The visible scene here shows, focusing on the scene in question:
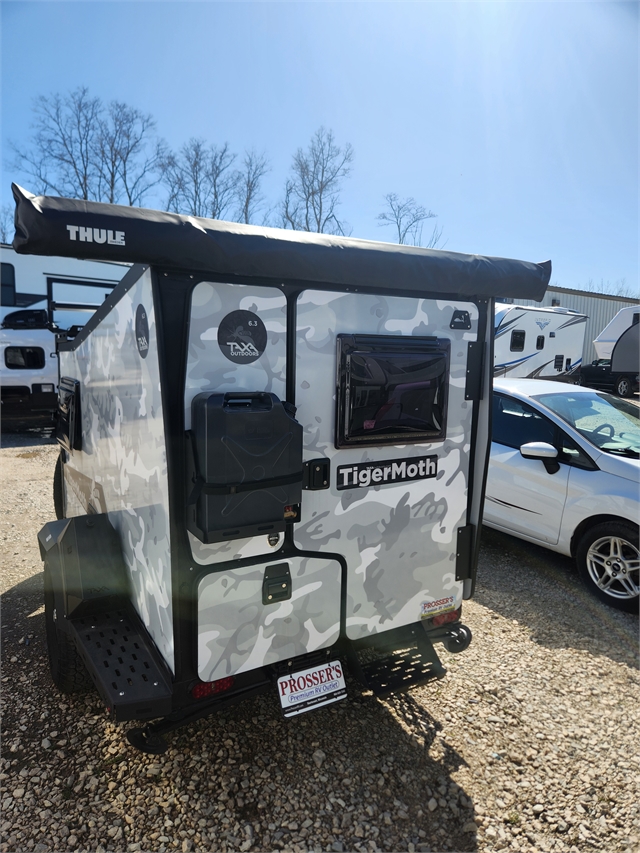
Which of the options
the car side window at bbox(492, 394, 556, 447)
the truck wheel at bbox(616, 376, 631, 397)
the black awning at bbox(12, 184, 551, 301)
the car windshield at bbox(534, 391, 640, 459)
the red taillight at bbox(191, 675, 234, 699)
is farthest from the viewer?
the truck wheel at bbox(616, 376, 631, 397)

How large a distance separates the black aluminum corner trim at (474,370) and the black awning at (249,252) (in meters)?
0.26

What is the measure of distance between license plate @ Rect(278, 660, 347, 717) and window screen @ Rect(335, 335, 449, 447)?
1061mm

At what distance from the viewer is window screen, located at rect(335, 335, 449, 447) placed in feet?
7.89

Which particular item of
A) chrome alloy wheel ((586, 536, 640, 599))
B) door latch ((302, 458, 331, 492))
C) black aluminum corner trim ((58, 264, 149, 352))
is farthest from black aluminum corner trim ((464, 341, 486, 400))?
chrome alloy wheel ((586, 536, 640, 599))

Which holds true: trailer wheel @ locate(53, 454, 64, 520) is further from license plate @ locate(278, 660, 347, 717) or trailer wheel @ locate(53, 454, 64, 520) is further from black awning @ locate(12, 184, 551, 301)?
black awning @ locate(12, 184, 551, 301)

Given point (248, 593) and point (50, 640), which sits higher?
point (248, 593)

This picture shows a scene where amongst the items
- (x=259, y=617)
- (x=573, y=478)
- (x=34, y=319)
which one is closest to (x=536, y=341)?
(x=573, y=478)

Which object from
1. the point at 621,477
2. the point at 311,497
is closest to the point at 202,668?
the point at 311,497

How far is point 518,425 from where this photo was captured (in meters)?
4.92

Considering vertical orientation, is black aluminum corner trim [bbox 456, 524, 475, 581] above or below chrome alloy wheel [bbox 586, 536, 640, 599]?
above

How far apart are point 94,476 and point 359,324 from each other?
202 centimetres

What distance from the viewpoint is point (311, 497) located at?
2.42 meters

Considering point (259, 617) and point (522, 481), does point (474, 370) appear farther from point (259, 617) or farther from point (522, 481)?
point (522, 481)

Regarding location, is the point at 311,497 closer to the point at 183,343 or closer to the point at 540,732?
the point at 183,343
